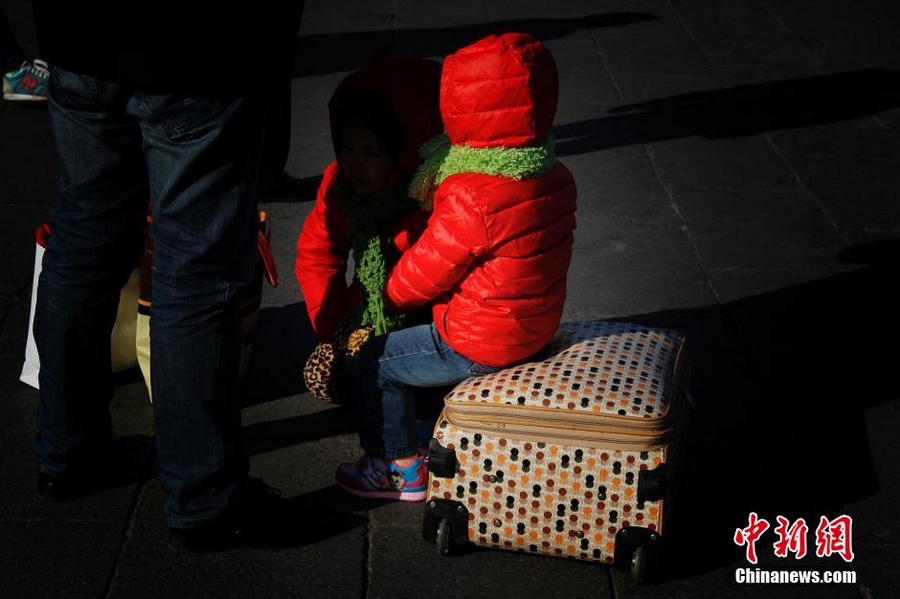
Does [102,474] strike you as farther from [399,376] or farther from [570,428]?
[570,428]

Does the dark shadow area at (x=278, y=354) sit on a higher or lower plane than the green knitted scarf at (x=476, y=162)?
lower

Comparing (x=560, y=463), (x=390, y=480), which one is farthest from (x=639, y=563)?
(x=390, y=480)

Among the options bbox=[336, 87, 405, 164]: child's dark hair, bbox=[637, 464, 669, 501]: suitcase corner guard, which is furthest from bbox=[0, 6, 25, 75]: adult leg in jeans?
bbox=[637, 464, 669, 501]: suitcase corner guard

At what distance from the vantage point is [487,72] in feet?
9.82

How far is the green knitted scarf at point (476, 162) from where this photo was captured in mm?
3062

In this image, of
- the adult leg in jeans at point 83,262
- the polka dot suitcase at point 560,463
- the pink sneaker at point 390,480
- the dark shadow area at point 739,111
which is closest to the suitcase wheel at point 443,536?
the polka dot suitcase at point 560,463

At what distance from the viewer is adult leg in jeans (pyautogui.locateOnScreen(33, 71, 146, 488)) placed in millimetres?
2846

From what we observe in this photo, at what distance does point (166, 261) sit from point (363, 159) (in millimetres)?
805

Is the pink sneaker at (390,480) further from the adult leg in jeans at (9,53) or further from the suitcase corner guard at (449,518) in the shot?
the adult leg in jeans at (9,53)

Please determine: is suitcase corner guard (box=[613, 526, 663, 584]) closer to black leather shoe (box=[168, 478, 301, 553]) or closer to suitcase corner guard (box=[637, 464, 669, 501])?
suitcase corner guard (box=[637, 464, 669, 501])

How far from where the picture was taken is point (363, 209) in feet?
11.7

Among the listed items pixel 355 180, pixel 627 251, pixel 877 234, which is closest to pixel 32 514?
pixel 355 180

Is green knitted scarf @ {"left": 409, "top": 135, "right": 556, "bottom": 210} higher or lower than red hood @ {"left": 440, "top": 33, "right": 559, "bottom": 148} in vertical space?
lower

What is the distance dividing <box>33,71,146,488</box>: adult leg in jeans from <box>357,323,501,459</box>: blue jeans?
713 mm
